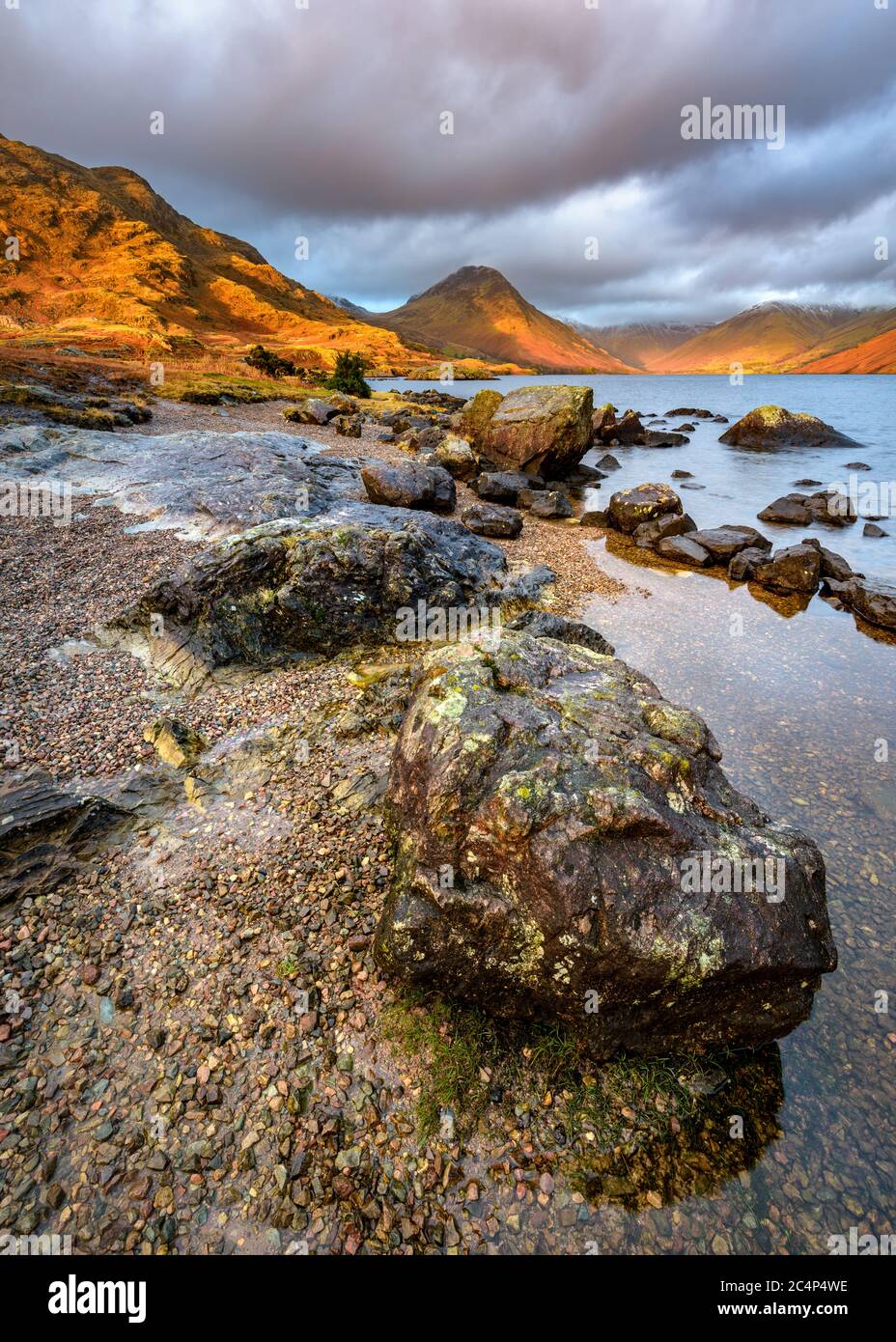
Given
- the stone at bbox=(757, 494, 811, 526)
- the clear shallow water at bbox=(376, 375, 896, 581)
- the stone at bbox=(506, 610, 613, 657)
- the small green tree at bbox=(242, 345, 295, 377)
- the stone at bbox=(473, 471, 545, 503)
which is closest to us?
the stone at bbox=(506, 610, 613, 657)

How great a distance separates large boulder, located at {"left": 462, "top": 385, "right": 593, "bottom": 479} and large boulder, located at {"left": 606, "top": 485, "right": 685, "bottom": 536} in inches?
427

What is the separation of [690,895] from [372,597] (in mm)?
10469

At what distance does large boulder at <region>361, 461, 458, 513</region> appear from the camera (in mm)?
25078

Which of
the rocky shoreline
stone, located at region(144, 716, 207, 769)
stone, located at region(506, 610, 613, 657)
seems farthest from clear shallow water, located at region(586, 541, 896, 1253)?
stone, located at region(144, 716, 207, 769)

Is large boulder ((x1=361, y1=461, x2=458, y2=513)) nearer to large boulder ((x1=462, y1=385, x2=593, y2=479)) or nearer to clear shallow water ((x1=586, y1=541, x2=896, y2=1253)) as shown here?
clear shallow water ((x1=586, y1=541, x2=896, y2=1253))

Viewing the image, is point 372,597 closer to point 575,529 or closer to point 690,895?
point 690,895

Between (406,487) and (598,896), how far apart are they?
2253 cm

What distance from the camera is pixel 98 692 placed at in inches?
455

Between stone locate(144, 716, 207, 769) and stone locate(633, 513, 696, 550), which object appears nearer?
stone locate(144, 716, 207, 769)

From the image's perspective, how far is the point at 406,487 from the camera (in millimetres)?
25375

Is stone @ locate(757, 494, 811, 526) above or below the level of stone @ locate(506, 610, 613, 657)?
above

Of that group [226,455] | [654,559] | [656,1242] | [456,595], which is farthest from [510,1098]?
[226,455]
